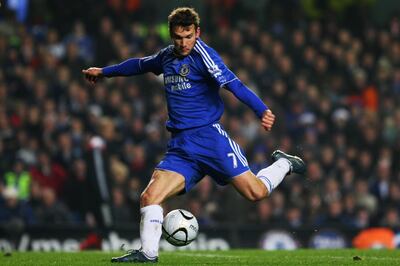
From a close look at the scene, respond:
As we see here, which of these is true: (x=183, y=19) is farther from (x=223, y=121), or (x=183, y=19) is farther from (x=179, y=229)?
(x=223, y=121)

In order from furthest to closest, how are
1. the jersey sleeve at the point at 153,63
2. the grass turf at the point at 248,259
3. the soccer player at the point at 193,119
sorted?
the jersey sleeve at the point at 153,63 → the grass turf at the point at 248,259 → the soccer player at the point at 193,119

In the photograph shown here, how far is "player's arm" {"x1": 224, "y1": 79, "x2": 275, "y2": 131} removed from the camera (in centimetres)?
854

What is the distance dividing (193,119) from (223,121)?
7.96m

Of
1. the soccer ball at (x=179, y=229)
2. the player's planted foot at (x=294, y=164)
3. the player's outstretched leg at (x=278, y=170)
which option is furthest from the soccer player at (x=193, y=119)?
the player's planted foot at (x=294, y=164)

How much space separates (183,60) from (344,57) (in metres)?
10.3

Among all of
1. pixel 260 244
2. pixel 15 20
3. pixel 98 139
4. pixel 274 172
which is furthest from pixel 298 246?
pixel 15 20

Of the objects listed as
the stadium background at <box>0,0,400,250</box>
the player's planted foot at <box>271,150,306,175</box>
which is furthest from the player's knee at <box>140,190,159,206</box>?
the stadium background at <box>0,0,400,250</box>

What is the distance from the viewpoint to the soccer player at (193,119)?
8.77 metres

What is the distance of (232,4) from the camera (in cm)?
1966

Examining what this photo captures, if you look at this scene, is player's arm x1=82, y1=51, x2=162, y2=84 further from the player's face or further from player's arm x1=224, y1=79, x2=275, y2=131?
player's arm x1=224, y1=79, x2=275, y2=131

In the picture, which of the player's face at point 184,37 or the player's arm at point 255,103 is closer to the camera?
the player's arm at point 255,103

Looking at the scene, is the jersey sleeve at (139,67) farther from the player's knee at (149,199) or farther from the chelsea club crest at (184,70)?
the player's knee at (149,199)

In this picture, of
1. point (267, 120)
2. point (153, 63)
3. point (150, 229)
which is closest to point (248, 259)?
point (150, 229)

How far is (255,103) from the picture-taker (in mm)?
8664
